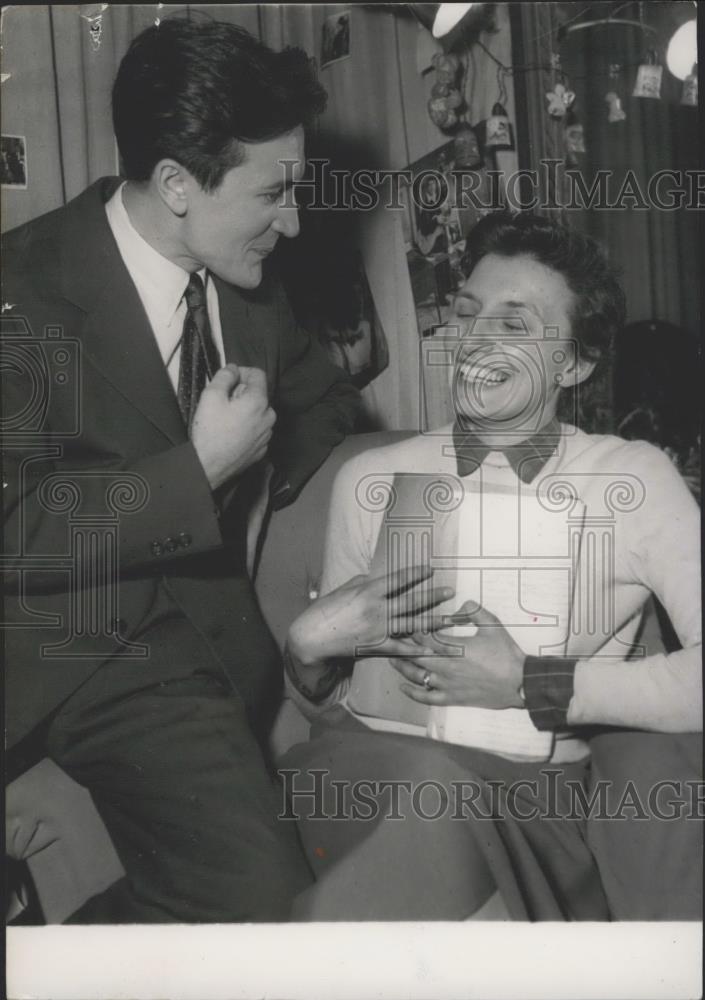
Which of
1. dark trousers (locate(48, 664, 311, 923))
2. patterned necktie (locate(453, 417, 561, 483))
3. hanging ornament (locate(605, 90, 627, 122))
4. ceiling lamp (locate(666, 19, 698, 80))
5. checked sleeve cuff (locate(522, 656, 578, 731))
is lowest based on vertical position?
dark trousers (locate(48, 664, 311, 923))

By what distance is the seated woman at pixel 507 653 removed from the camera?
140 centimetres

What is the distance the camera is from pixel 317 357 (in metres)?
1.45

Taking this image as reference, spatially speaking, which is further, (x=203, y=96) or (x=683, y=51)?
(x=683, y=51)

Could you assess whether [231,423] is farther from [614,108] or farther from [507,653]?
[614,108]

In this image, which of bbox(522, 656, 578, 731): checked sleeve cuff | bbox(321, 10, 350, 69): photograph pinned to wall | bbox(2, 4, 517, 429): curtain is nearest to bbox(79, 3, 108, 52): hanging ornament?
bbox(2, 4, 517, 429): curtain

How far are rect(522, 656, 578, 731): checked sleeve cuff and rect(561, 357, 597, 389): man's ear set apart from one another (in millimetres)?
397

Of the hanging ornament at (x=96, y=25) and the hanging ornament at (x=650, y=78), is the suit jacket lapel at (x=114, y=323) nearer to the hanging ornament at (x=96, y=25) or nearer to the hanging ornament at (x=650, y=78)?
the hanging ornament at (x=96, y=25)

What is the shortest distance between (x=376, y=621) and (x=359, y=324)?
0.43m

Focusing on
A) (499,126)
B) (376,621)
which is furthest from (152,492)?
(499,126)

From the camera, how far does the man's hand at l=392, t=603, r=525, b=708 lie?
1403 millimetres

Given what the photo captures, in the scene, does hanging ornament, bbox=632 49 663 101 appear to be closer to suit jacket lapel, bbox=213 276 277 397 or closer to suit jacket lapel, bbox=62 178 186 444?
suit jacket lapel, bbox=213 276 277 397

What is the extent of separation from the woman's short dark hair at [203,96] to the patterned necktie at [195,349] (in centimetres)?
15

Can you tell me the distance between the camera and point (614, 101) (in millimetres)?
1454

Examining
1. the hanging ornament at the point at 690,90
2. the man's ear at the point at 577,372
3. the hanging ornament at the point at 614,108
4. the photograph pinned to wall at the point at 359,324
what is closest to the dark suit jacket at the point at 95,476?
the photograph pinned to wall at the point at 359,324
